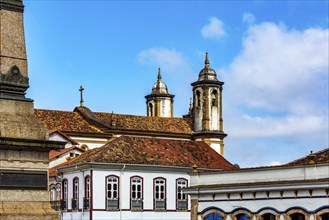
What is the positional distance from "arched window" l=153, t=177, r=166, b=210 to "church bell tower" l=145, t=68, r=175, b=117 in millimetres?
41575

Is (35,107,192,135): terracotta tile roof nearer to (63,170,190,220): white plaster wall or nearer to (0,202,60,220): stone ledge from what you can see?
(63,170,190,220): white plaster wall

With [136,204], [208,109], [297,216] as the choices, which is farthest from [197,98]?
[297,216]

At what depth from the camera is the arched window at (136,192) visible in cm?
4231

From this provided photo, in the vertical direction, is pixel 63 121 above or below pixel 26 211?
above

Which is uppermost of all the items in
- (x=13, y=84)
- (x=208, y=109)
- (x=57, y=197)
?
(x=208, y=109)

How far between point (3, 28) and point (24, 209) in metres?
4.96

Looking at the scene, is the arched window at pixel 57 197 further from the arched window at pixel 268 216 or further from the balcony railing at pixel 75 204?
the arched window at pixel 268 216

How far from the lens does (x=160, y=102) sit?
8581 cm

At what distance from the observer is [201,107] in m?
69.5

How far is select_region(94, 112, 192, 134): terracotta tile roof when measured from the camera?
6341 centimetres

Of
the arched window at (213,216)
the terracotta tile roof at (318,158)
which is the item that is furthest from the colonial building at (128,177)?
the terracotta tile roof at (318,158)

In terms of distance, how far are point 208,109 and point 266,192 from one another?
38762 millimetres

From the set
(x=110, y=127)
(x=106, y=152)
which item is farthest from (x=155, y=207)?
(x=110, y=127)

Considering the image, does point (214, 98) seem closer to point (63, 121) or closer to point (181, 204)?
point (63, 121)
